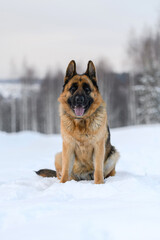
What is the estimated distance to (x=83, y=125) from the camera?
4.13m

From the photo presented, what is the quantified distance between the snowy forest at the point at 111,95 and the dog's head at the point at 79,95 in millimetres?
17101

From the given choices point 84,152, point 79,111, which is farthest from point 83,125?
point 84,152

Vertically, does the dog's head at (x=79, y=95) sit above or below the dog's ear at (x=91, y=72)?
below

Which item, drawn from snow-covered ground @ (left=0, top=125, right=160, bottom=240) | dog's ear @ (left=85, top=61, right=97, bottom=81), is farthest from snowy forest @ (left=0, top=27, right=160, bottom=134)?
snow-covered ground @ (left=0, top=125, right=160, bottom=240)

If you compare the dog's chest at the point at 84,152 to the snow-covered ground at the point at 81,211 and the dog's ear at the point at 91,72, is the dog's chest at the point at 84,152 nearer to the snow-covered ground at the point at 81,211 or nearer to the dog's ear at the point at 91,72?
the snow-covered ground at the point at 81,211

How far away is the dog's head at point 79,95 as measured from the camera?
4.01m

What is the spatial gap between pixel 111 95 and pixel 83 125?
73.9ft

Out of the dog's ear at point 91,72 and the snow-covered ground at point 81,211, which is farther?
the dog's ear at point 91,72

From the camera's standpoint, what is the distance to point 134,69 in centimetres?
2369

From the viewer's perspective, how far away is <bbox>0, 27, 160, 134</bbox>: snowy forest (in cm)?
2175

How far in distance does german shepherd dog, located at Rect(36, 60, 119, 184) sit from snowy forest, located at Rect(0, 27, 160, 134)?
Result: 17.1 m

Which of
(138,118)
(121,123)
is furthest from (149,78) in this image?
(121,123)

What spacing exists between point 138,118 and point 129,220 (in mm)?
22686

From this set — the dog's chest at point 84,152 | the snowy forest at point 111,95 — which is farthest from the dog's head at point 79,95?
the snowy forest at point 111,95
